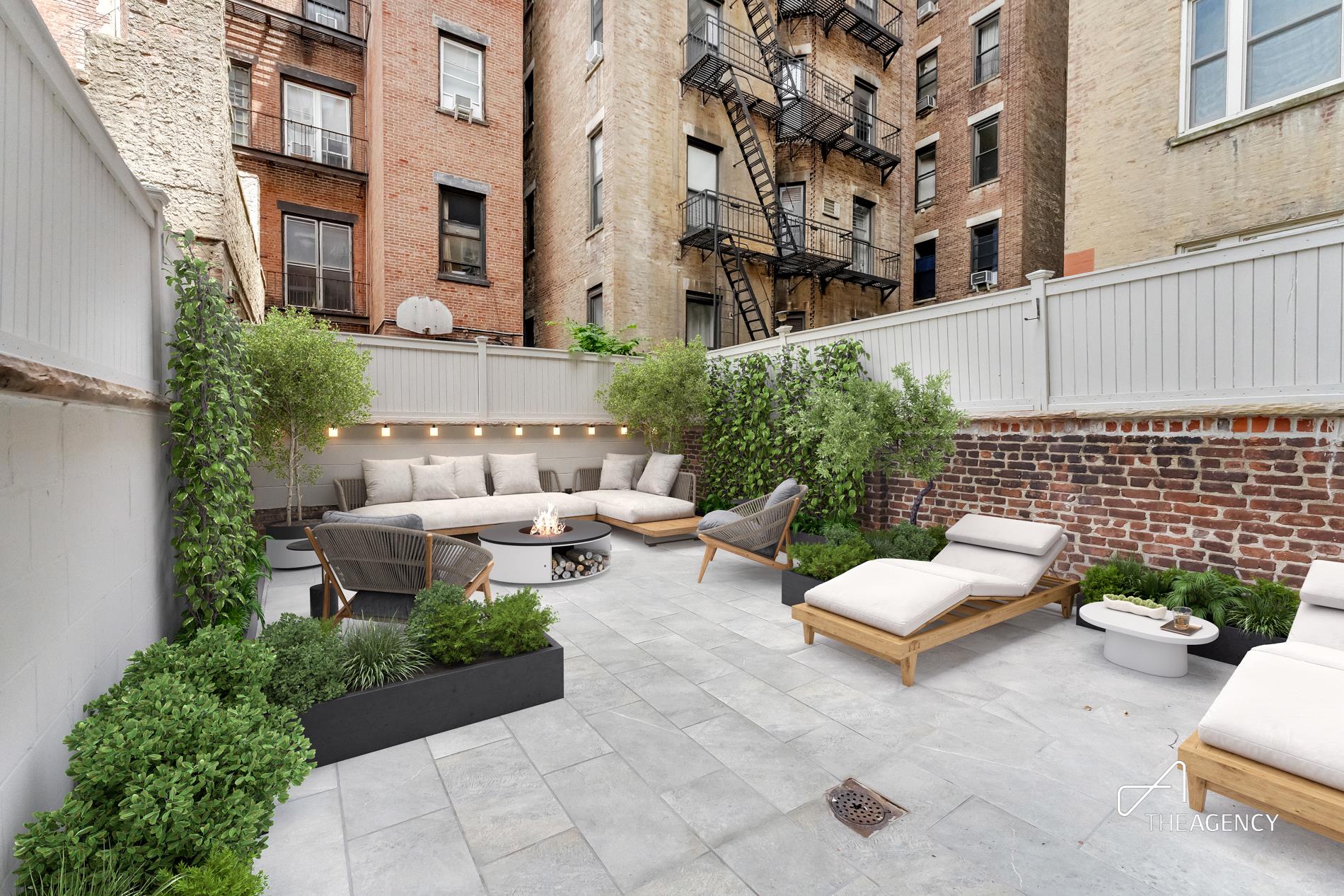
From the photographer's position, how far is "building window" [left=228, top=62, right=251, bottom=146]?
10594 millimetres

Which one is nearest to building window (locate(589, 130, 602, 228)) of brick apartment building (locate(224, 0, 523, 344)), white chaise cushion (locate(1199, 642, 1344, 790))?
brick apartment building (locate(224, 0, 523, 344))

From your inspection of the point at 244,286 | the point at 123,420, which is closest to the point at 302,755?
the point at 123,420

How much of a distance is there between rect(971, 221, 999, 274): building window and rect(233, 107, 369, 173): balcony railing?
1296 centimetres

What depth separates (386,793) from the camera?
7.95ft

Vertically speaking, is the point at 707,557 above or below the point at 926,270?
below

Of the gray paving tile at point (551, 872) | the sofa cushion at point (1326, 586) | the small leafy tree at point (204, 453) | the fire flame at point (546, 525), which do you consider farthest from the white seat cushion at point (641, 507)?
the sofa cushion at point (1326, 586)

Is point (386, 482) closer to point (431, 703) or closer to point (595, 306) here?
point (431, 703)

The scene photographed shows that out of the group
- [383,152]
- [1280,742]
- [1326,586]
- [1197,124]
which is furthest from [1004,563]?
[383,152]

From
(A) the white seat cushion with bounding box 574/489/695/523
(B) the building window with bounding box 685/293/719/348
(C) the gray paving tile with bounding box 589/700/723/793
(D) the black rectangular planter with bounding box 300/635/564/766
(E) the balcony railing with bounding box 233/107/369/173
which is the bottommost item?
(C) the gray paving tile with bounding box 589/700/723/793

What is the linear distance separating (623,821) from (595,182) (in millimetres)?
11346

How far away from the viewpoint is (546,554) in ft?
18.4

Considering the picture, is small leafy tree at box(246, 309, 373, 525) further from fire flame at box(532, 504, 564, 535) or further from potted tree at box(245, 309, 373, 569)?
fire flame at box(532, 504, 564, 535)

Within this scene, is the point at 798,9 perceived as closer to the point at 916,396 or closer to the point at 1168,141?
the point at 1168,141

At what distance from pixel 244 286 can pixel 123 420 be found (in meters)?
5.80
